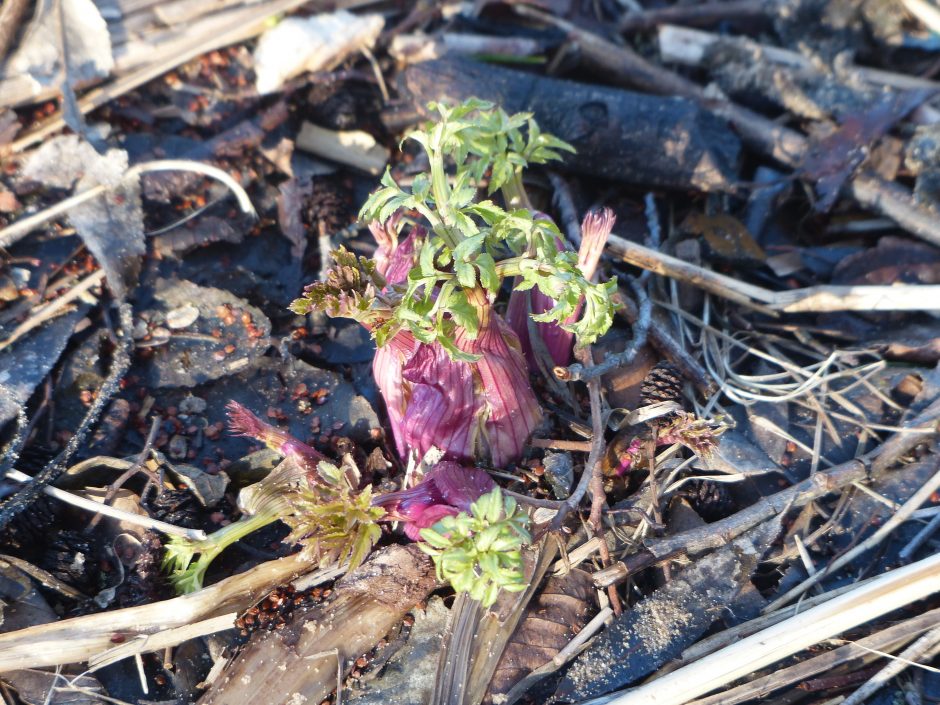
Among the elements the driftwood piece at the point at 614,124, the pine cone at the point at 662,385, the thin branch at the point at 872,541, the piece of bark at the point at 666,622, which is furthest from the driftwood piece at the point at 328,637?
the driftwood piece at the point at 614,124

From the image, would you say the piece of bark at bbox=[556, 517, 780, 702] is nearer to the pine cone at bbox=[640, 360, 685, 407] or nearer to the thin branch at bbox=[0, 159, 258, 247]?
the pine cone at bbox=[640, 360, 685, 407]

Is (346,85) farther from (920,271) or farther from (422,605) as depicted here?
(920,271)

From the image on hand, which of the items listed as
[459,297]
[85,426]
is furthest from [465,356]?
[85,426]

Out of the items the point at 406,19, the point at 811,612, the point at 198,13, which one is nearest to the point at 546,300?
the point at 811,612

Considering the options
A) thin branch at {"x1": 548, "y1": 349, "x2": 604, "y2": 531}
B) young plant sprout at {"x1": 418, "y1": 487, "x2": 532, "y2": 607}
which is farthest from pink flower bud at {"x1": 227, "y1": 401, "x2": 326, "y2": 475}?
thin branch at {"x1": 548, "y1": 349, "x2": 604, "y2": 531}

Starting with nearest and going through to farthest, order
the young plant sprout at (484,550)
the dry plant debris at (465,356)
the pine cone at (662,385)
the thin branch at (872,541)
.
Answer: the young plant sprout at (484,550) < the dry plant debris at (465,356) < the thin branch at (872,541) < the pine cone at (662,385)

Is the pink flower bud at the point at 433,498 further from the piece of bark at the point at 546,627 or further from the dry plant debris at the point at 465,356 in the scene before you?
the piece of bark at the point at 546,627
